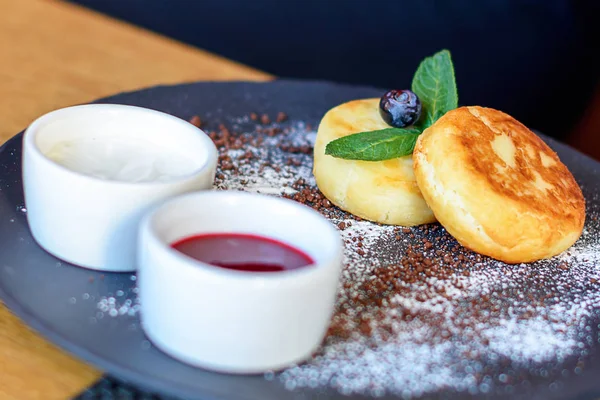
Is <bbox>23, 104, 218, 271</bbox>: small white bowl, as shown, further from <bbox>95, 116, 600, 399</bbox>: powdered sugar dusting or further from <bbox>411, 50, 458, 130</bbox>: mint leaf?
<bbox>411, 50, 458, 130</bbox>: mint leaf

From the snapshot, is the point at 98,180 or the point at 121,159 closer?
the point at 98,180

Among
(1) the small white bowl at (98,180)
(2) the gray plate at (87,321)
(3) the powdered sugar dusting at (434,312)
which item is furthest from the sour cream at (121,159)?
(3) the powdered sugar dusting at (434,312)

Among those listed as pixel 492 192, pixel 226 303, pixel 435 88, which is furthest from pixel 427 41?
pixel 226 303

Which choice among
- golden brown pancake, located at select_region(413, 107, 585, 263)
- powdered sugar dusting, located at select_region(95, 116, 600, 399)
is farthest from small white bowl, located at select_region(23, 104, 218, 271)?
golden brown pancake, located at select_region(413, 107, 585, 263)

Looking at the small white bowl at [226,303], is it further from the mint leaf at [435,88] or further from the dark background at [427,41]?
the dark background at [427,41]

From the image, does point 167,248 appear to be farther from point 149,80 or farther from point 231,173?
point 149,80

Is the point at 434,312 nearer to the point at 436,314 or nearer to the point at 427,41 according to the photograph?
the point at 436,314
